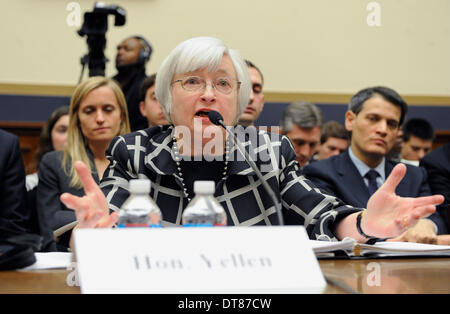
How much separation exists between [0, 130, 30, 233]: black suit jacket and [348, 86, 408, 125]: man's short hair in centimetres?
151

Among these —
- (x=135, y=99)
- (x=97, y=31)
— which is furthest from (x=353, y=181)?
(x=97, y=31)

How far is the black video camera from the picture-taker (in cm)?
283

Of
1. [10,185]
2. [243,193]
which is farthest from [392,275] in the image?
[10,185]

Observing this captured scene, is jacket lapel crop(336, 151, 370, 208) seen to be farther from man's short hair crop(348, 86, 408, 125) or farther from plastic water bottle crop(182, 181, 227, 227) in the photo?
plastic water bottle crop(182, 181, 227, 227)

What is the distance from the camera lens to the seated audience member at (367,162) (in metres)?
2.43

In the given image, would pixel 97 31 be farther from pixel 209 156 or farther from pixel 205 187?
pixel 205 187

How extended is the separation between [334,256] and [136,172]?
549 millimetres

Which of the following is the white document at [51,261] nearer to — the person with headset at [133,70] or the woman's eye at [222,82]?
the woman's eye at [222,82]

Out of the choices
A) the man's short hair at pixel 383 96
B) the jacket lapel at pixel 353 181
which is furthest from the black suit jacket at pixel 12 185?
the man's short hair at pixel 383 96

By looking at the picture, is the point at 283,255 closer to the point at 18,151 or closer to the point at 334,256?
the point at 334,256

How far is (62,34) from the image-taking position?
4.26m

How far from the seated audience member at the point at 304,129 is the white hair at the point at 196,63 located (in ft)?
5.48

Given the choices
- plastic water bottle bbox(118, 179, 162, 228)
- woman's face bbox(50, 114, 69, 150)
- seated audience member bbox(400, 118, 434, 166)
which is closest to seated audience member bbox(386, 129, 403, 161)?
seated audience member bbox(400, 118, 434, 166)

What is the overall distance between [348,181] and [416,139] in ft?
6.33
